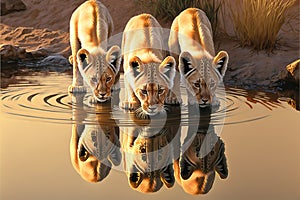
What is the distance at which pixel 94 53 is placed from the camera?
8117 mm

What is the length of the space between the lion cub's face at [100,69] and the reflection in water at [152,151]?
0.77m

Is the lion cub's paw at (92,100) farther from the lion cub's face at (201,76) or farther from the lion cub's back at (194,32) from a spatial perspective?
the lion cub's back at (194,32)

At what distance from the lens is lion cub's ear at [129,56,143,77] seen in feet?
23.6

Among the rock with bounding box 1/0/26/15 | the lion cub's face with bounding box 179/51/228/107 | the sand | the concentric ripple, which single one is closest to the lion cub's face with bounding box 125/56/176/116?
the concentric ripple

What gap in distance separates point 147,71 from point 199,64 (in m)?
0.80

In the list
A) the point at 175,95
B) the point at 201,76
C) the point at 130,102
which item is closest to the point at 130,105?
the point at 130,102

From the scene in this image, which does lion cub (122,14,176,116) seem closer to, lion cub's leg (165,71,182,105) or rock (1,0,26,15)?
lion cub's leg (165,71,182,105)

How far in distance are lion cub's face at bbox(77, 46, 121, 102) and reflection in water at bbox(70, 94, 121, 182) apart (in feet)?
0.74

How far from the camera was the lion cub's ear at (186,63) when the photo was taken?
7.62 m

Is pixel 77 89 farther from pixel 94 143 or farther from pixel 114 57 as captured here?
pixel 94 143

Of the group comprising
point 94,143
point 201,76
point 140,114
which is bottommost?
point 94,143

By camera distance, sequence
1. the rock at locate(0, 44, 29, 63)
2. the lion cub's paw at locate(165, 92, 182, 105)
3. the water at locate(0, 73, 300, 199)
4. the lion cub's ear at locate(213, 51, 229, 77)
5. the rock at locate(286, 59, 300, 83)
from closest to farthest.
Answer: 1. the water at locate(0, 73, 300, 199)
2. the lion cub's ear at locate(213, 51, 229, 77)
3. the lion cub's paw at locate(165, 92, 182, 105)
4. the rock at locate(286, 59, 300, 83)
5. the rock at locate(0, 44, 29, 63)

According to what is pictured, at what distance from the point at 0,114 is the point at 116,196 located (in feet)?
9.62

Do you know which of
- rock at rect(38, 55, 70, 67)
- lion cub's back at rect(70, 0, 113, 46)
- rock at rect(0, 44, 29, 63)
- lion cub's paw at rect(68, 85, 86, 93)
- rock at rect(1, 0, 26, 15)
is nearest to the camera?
lion cub's back at rect(70, 0, 113, 46)
